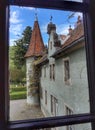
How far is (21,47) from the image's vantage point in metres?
1.19

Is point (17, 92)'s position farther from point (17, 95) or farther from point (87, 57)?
point (87, 57)

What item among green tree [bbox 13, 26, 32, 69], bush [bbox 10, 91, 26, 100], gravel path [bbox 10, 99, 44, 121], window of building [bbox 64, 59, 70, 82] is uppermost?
green tree [bbox 13, 26, 32, 69]

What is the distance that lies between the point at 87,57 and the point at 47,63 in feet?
0.95

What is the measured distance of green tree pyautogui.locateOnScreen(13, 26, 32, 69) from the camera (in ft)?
3.84

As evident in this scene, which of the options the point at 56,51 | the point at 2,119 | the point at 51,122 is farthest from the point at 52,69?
the point at 2,119

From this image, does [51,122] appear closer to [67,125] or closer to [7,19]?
[67,125]

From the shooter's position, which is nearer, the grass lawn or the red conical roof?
the grass lawn

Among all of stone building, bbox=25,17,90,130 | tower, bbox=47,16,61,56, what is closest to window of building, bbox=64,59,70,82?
stone building, bbox=25,17,90,130

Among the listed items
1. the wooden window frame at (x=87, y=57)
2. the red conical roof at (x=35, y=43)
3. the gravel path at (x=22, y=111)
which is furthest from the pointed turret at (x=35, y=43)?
the gravel path at (x=22, y=111)

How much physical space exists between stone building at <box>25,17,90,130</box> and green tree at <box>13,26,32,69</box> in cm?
3

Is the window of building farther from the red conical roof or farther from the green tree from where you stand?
the green tree

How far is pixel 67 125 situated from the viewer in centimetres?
113

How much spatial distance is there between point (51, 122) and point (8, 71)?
41 cm

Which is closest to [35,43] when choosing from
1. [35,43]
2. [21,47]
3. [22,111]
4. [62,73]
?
[35,43]
